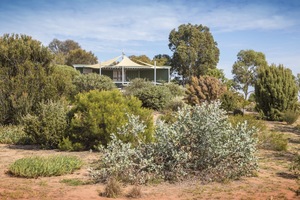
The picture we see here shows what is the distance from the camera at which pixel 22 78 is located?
50.7ft

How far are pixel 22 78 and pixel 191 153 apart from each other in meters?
10.2

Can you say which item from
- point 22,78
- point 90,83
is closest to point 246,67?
point 90,83

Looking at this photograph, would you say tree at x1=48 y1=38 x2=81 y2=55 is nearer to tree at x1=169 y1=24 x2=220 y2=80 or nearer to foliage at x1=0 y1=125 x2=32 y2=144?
tree at x1=169 y1=24 x2=220 y2=80

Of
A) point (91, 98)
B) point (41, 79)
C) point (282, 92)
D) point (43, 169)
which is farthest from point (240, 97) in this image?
point (43, 169)

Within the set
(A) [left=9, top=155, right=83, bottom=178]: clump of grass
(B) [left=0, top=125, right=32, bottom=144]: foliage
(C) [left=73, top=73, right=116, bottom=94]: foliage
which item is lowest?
(A) [left=9, top=155, right=83, bottom=178]: clump of grass

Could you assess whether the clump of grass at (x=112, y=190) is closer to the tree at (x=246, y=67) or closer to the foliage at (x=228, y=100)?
the foliage at (x=228, y=100)

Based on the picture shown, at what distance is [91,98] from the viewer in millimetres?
11086

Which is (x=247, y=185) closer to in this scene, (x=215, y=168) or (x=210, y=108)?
(x=215, y=168)

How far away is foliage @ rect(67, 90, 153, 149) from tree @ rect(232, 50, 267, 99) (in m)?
36.9

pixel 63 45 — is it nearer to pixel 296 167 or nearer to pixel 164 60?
pixel 164 60

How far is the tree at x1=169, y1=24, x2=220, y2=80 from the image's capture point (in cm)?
5250

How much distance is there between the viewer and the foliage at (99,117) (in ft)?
34.4

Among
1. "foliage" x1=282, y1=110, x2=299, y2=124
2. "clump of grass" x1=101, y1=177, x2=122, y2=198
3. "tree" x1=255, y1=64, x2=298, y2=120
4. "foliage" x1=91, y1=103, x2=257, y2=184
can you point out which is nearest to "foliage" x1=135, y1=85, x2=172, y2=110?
"tree" x1=255, y1=64, x2=298, y2=120

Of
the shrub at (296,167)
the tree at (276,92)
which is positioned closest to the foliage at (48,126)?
the shrub at (296,167)
